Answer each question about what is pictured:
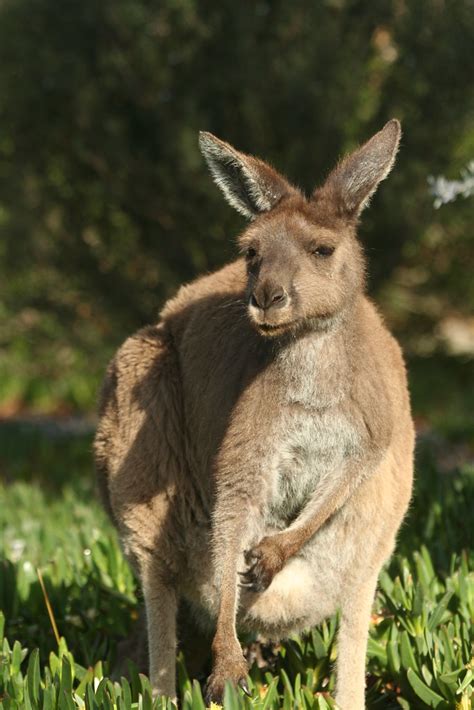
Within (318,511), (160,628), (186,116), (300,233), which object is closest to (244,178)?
(300,233)

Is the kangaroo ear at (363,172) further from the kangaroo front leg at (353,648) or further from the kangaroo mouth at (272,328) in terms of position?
the kangaroo front leg at (353,648)

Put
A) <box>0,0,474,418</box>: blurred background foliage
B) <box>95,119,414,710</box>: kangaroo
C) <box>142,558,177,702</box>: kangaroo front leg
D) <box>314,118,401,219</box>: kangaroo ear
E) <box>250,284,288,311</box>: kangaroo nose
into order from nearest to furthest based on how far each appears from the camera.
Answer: <box>250,284,288,311</box>: kangaroo nose < <box>95,119,414,710</box>: kangaroo < <box>314,118,401,219</box>: kangaroo ear < <box>142,558,177,702</box>: kangaroo front leg < <box>0,0,474,418</box>: blurred background foliage

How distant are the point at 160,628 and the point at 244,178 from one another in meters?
1.65

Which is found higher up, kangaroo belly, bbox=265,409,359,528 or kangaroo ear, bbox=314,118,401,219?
kangaroo ear, bbox=314,118,401,219

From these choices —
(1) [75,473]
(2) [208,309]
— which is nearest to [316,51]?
(1) [75,473]

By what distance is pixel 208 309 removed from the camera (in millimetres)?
4199

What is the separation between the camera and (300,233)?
3445mm

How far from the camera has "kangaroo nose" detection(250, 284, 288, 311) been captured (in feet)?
10.7

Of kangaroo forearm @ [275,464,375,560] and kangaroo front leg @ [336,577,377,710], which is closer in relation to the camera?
kangaroo forearm @ [275,464,375,560]

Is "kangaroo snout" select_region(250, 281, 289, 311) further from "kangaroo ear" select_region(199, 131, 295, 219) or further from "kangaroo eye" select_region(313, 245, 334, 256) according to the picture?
"kangaroo ear" select_region(199, 131, 295, 219)

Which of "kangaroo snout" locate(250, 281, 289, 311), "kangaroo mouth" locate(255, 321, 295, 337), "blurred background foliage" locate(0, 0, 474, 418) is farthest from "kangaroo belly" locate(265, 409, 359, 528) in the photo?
"blurred background foliage" locate(0, 0, 474, 418)

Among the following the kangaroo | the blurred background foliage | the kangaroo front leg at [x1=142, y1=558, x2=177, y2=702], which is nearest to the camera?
the kangaroo

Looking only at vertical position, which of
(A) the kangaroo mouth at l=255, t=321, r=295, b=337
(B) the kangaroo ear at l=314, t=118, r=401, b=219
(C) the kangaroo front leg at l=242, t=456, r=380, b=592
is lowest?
(C) the kangaroo front leg at l=242, t=456, r=380, b=592

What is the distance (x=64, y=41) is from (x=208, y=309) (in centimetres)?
629
